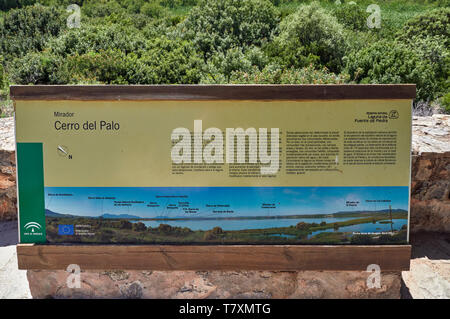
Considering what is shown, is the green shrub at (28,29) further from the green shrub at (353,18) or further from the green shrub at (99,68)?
the green shrub at (353,18)

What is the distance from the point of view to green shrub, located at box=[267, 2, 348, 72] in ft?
41.3

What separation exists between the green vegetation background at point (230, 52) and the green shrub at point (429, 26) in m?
0.05

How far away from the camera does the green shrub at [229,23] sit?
15.5 m

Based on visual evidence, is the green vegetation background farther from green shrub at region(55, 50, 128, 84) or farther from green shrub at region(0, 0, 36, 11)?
green shrub at region(0, 0, 36, 11)

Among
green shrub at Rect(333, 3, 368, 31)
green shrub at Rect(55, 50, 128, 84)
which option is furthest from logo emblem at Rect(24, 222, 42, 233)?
green shrub at Rect(333, 3, 368, 31)

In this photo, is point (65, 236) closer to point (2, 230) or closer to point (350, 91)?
point (2, 230)

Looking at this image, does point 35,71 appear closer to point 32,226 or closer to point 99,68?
point 99,68

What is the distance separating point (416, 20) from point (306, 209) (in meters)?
22.1

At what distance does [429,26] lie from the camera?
67.2 ft

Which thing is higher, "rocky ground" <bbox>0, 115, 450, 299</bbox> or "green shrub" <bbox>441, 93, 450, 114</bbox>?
"green shrub" <bbox>441, 93, 450, 114</bbox>

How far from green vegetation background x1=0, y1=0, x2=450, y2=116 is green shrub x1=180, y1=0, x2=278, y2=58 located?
0.04 metres

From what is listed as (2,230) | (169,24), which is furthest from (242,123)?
(169,24)

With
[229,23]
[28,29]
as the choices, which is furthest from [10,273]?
[28,29]

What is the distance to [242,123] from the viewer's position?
3.02 metres
